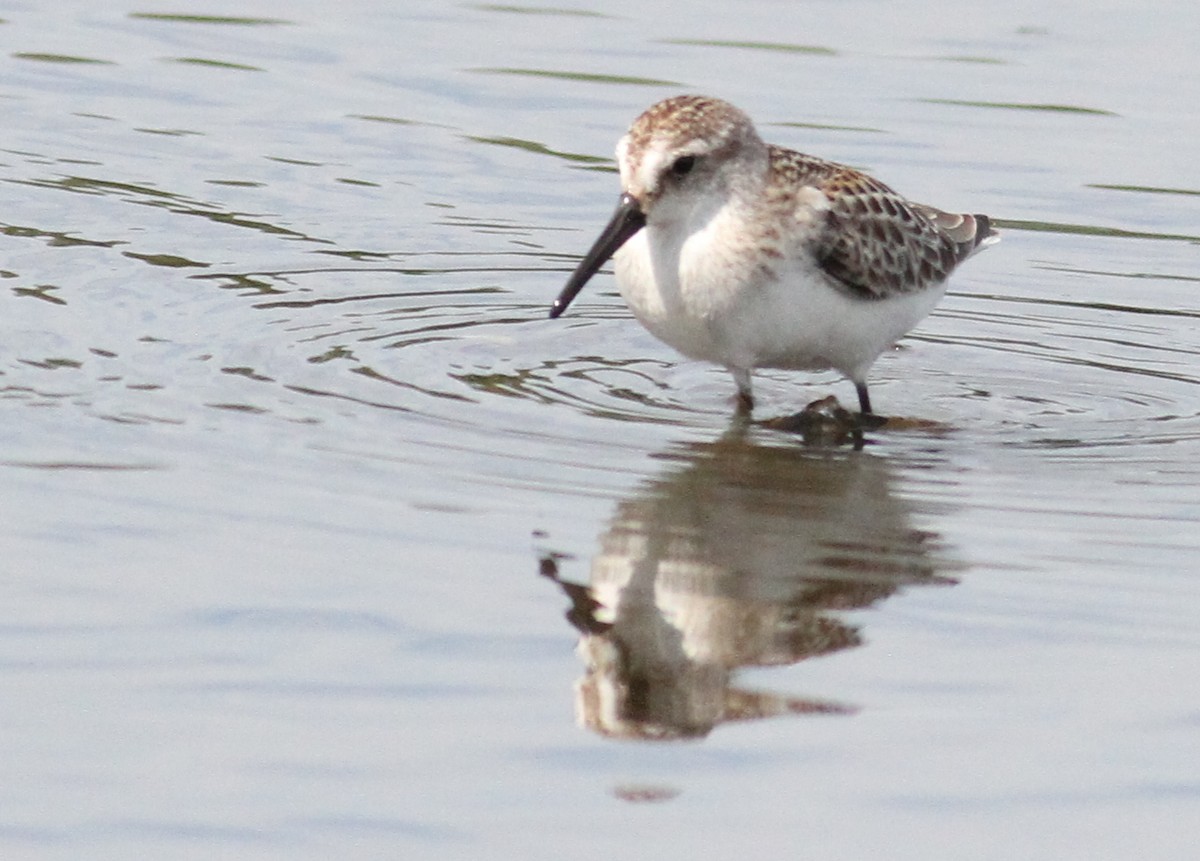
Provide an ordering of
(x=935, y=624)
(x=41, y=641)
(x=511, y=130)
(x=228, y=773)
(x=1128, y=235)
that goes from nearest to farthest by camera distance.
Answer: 1. (x=228, y=773)
2. (x=41, y=641)
3. (x=935, y=624)
4. (x=1128, y=235)
5. (x=511, y=130)

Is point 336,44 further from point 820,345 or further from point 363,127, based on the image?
point 820,345

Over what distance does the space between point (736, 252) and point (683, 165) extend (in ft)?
1.30

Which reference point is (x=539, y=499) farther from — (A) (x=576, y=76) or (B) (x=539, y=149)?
(A) (x=576, y=76)

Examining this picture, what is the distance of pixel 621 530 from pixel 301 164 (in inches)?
251

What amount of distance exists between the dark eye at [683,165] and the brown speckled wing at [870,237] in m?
0.57

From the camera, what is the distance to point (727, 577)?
7.11 m

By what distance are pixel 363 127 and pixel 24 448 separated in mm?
6440

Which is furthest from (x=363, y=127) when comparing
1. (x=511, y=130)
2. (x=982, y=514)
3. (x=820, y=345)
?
(x=982, y=514)

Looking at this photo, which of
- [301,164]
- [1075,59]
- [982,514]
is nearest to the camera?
[982,514]

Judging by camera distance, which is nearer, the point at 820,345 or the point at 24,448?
the point at 24,448

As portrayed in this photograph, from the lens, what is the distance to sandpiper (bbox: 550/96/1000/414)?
8.89 m

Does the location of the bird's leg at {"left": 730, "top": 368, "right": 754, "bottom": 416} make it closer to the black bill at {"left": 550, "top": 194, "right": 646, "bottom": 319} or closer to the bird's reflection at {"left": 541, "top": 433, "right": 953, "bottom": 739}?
the bird's reflection at {"left": 541, "top": 433, "right": 953, "bottom": 739}

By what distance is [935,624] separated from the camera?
22.2ft

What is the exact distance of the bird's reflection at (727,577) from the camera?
6145 millimetres
